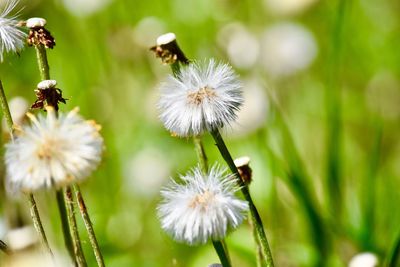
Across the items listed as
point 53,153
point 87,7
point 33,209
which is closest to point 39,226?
point 33,209

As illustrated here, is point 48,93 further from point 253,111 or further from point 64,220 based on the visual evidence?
point 253,111

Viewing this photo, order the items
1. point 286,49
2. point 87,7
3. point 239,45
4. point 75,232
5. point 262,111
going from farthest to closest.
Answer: point 87,7 < point 286,49 < point 239,45 < point 262,111 < point 75,232

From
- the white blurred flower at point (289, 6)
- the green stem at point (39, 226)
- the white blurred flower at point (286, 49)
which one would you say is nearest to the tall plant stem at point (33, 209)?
the green stem at point (39, 226)

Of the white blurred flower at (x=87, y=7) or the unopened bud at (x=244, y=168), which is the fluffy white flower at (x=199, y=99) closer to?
the unopened bud at (x=244, y=168)

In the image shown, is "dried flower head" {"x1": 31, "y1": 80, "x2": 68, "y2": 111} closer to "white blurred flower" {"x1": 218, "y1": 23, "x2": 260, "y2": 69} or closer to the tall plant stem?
the tall plant stem

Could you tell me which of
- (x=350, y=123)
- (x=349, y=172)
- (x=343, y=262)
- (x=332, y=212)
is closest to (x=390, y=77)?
(x=350, y=123)

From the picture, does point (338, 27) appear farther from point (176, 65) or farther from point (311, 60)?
point (176, 65)

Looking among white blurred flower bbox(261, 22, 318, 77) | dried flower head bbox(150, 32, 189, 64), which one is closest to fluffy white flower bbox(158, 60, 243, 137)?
dried flower head bbox(150, 32, 189, 64)
